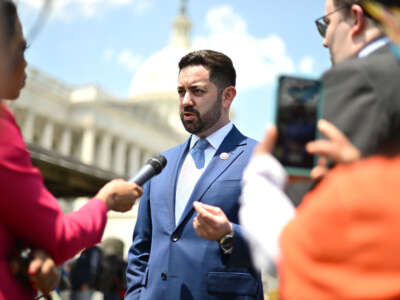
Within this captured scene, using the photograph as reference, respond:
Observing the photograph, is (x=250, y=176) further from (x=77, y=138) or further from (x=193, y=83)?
(x=77, y=138)

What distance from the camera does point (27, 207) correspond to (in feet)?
7.05

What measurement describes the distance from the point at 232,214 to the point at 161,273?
2.10 feet

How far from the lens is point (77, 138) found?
64.3 metres

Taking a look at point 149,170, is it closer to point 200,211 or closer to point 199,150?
point 200,211

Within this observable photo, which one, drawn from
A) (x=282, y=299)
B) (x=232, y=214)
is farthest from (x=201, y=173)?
(x=282, y=299)

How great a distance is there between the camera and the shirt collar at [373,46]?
2.11 m

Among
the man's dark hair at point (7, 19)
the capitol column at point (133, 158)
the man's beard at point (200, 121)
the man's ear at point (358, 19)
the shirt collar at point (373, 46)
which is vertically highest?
the man's dark hair at point (7, 19)

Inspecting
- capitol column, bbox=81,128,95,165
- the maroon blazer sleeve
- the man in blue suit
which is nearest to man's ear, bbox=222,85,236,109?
the man in blue suit

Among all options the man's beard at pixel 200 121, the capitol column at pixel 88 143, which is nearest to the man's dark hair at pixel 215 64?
the man's beard at pixel 200 121

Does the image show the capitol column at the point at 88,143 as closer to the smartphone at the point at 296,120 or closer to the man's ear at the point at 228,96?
the man's ear at the point at 228,96

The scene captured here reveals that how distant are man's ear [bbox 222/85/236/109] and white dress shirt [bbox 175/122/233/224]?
217 mm

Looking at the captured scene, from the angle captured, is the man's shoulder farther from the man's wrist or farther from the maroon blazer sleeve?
the man's wrist

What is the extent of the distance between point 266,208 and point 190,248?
181 centimetres

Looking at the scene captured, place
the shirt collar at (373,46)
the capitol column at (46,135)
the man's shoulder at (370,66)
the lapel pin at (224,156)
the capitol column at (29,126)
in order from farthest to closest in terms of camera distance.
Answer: the capitol column at (46,135)
the capitol column at (29,126)
the lapel pin at (224,156)
the shirt collar at (373,46)
the man's shoulder at (370,66)
